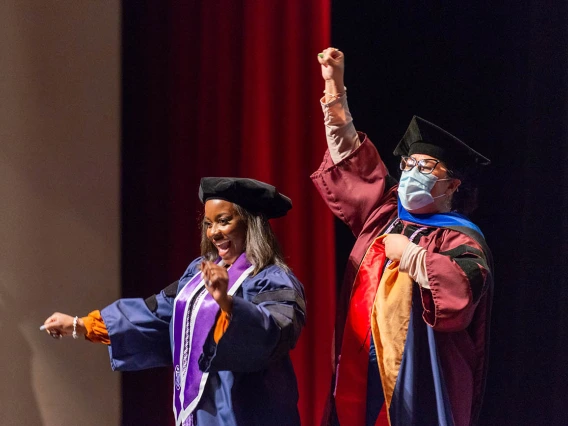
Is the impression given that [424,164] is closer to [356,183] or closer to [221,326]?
[356,183]

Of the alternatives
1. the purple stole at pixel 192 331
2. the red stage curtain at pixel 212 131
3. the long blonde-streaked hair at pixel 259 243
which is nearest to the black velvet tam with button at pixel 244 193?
the long blonde-streaked hair at pixel 259 243

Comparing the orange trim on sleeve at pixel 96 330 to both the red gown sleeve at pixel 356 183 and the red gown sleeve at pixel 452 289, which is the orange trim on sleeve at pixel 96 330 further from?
the red gown sleeve at pixel 452 289

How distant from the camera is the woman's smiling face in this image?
2242 mm

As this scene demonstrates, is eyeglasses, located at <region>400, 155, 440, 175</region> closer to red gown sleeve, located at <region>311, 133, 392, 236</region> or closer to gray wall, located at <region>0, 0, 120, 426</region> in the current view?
red gown sleeve, located at <region>311, 133, 392, 236</region>

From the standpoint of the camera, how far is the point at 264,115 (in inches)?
119

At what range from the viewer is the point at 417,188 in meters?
2.23

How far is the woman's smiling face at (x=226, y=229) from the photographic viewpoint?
224 cm

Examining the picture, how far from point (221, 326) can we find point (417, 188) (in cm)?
70

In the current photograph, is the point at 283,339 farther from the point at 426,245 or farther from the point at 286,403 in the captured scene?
the point at 426,245

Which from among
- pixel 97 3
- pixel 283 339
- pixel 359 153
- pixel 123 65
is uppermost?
pixel 97 3

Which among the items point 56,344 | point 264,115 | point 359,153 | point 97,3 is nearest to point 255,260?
point 359,153

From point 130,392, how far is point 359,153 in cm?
145

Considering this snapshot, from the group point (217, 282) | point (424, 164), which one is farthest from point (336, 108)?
point (217, 282)

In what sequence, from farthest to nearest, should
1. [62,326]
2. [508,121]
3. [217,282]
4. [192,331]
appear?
[508,121] → [62,326] → [192,331] → [217,282]
